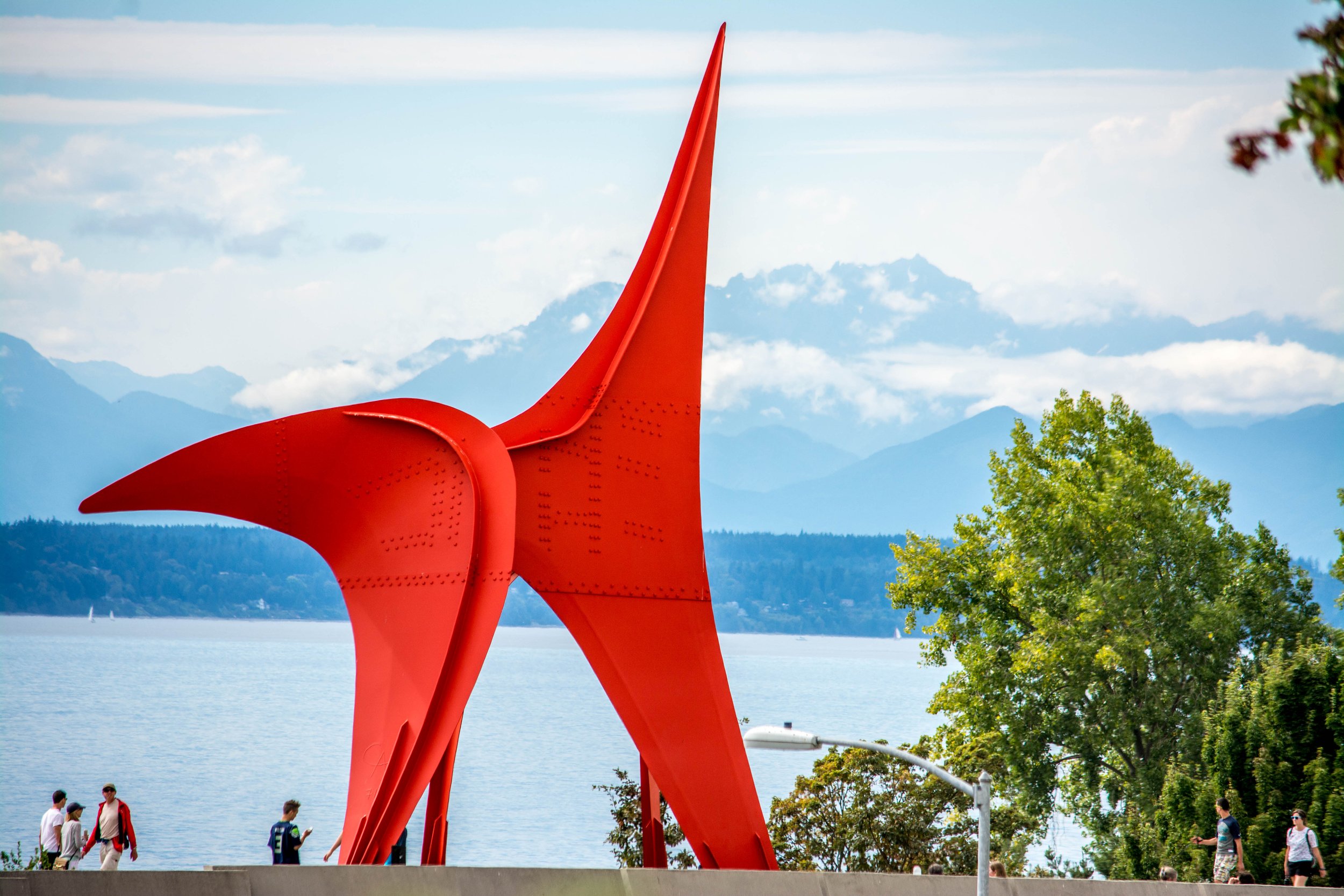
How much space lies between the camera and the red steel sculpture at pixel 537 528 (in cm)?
1455

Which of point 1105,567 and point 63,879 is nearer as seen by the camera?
point 63,879

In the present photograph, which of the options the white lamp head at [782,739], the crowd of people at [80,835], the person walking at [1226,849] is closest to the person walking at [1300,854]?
the person walking at [1226,849]

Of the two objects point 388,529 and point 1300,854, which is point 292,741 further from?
point 1300,854

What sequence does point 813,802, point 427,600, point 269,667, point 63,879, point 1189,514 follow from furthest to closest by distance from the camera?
1. point 269,667
2. point 1189,514
3. point 813,802
4. point 427,600
5. point 63,879

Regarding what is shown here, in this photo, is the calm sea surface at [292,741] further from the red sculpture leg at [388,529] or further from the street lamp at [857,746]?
the street lamp at [857,746]

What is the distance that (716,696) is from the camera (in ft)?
51.3

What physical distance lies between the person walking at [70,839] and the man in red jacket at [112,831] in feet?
0.53

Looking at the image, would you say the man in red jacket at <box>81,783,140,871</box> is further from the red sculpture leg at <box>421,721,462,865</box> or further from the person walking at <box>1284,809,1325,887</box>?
the person walking at <box>1284,809,1325,887</box>

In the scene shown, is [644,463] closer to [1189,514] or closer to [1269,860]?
[1269,860]

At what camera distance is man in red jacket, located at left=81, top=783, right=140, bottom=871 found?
1517 cm

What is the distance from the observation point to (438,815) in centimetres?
1583

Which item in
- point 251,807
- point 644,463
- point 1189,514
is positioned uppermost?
point 1189,514

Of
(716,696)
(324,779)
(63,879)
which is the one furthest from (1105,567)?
(324,779)

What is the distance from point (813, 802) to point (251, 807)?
49.1 m
